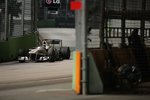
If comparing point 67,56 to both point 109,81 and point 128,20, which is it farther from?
point 109,81

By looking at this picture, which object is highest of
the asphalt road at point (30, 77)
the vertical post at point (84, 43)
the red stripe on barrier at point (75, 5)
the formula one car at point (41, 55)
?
the red stripe on barrier at point (75, 5)

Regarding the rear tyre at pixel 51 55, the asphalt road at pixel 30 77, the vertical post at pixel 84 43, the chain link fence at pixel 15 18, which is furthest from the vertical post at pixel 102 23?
the chain link fence at pixel 15 18

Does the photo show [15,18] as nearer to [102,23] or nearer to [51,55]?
[51,55]

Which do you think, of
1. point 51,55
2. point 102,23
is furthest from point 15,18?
point 102,23

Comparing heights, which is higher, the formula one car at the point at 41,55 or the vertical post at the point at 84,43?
the vertical post at the point at 84,43

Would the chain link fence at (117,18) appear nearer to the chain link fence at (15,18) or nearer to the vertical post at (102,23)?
the vertical post at (102,23)

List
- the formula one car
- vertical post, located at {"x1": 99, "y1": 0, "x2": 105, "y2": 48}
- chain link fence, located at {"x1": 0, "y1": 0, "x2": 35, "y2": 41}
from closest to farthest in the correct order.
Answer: vertical post, located at {"x1": 99, "y1": 0, "x2": 105, "y2": 48}, the formula one car, chain link fence, located at {"x1": 0, "y1": 0, "x2": 35, "y2": 41}

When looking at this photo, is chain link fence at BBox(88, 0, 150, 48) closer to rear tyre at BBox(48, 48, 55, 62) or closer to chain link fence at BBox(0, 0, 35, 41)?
rear tyre at BBox(48, 48, 55, 62)

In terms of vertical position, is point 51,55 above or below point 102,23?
below

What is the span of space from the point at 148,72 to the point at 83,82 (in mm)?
3478

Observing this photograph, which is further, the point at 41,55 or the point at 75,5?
the point at 41,55

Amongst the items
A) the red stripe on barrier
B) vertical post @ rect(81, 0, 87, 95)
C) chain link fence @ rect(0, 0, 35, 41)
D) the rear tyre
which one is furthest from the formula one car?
the red stripe on barrier

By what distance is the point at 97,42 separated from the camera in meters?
11.7

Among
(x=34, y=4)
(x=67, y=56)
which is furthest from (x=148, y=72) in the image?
(x=34, y=4)
